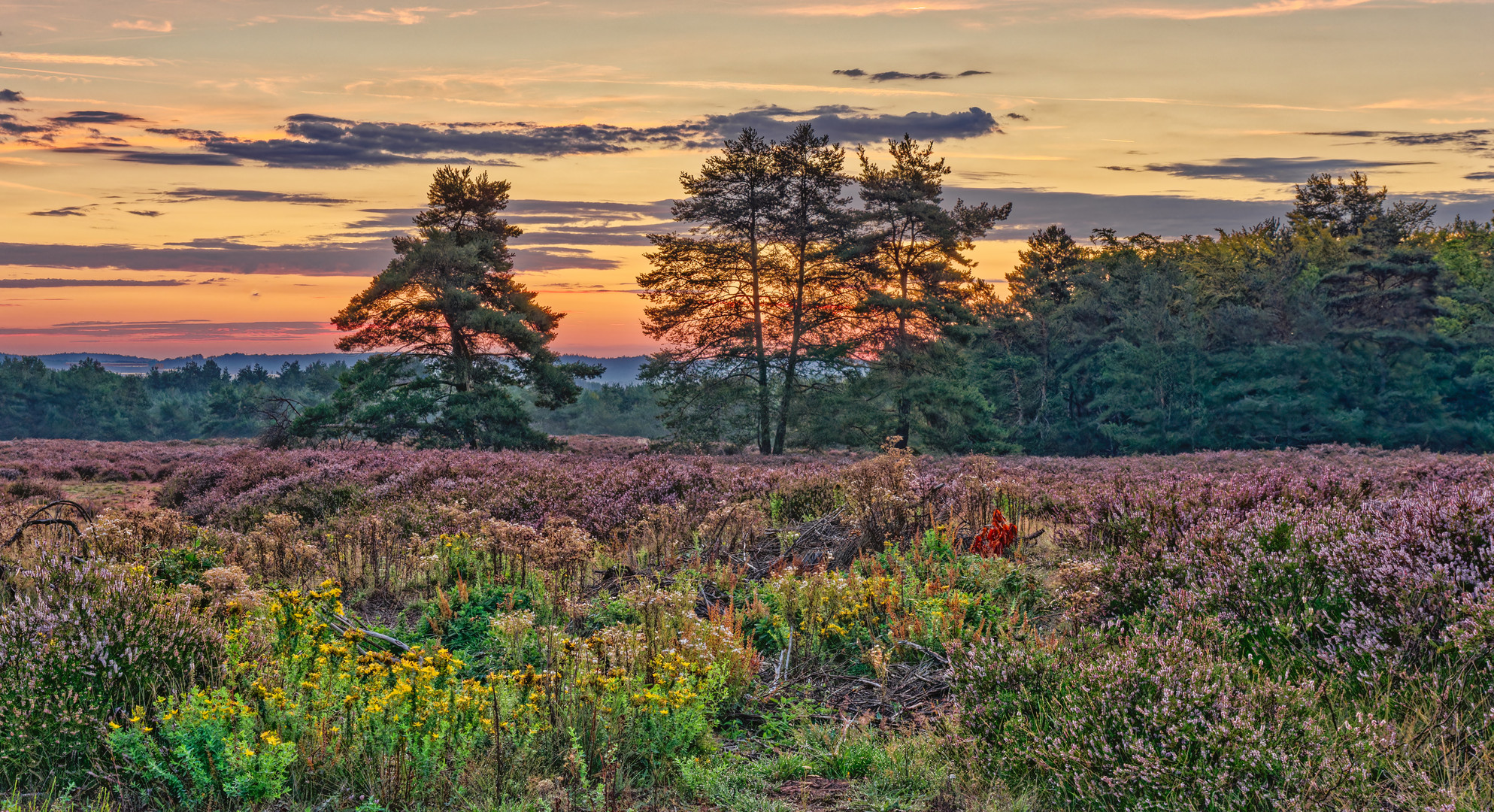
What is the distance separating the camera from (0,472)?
19.1 metres

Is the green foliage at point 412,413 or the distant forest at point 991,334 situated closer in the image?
the green foliage at point 412,413

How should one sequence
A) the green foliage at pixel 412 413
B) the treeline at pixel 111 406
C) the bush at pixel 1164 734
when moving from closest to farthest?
the bush at pixel 1164 734 → the green foliage at pixel 412 413 → the treeline at pixel 111 406

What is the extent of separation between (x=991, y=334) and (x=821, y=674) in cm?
5236

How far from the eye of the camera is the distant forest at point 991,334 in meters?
33.9

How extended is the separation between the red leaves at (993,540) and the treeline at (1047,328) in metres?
25.2

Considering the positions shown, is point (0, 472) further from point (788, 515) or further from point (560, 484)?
point (788, 515)

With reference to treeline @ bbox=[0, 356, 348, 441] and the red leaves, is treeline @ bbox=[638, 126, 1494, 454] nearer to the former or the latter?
the red leaves

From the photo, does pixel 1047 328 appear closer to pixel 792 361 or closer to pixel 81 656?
pixel 792 361

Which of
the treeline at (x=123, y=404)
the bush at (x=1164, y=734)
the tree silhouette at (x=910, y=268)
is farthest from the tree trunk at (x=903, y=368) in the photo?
the bush at (x=1164, y=734)

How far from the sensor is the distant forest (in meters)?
33.9

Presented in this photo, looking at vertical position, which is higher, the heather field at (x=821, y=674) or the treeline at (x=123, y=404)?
the heather field at (x=821, y=674)

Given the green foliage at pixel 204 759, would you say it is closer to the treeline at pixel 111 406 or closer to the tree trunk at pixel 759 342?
the tree trunk at pixel 759 342

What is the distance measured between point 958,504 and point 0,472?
68.6 feet

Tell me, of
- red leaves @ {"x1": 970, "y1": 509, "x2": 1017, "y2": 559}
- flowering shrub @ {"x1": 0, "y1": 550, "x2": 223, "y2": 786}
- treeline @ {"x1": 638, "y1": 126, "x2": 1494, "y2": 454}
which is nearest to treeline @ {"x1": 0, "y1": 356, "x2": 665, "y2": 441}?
treeline @ {"x1": 638, "y1": 126, "x2": 1494, "y2": 454}
